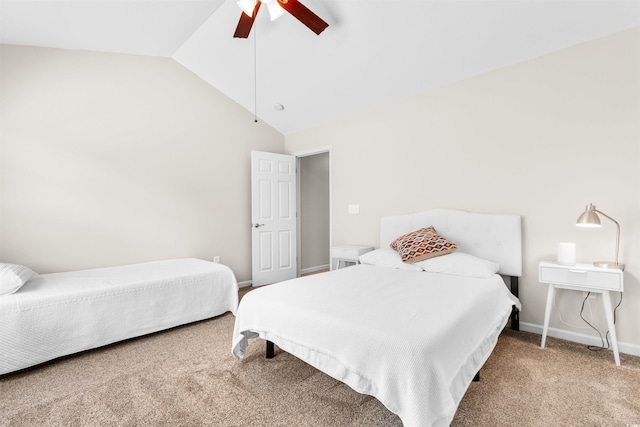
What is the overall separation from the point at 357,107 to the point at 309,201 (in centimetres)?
198

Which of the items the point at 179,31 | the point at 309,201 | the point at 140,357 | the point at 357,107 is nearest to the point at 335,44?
the point at 357,107

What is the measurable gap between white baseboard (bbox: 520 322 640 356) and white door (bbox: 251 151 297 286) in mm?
3045

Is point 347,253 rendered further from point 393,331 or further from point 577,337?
point 393,331

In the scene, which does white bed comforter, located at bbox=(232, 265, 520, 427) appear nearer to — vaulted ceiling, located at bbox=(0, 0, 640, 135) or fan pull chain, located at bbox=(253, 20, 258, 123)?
vaulted ceiling, located at bbox=(0, 0, 640, 135)

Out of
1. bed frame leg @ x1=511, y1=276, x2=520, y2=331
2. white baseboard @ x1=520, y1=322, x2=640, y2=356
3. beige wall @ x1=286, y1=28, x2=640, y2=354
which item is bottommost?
white baseboard @ x1=520, y1=322, x2=640, y2=356

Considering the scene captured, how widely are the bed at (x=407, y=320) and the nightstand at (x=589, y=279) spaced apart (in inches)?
13.2

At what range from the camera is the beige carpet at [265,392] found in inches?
63.1

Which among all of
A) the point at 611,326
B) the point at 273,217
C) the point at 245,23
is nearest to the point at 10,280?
the point at 245,23

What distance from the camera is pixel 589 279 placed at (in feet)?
7.16

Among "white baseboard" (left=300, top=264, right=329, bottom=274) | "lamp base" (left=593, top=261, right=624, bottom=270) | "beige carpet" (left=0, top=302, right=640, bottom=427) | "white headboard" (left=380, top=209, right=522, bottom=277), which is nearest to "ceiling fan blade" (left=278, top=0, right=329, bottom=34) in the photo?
"white headboard" (left=380, top=209, right=522, bottom=277)

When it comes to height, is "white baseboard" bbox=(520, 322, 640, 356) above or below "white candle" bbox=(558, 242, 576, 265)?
below

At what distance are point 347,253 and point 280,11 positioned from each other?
2.55m

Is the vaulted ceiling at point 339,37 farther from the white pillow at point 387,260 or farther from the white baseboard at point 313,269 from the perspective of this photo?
the white baseboard at point 313,269

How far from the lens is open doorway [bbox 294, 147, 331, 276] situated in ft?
17.3
